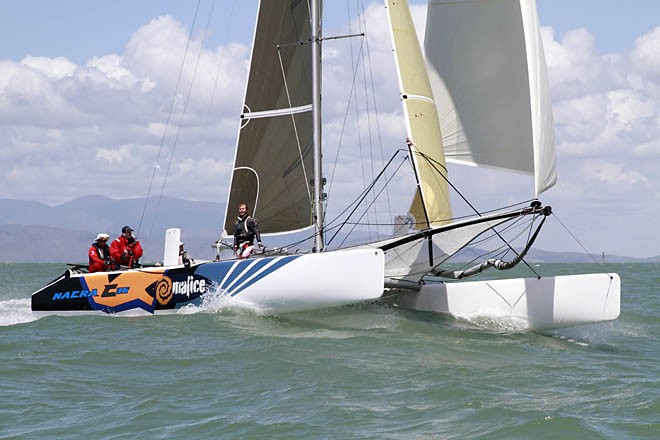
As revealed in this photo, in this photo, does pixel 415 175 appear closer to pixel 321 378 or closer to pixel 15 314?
pixel 321 378

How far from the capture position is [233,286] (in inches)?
451

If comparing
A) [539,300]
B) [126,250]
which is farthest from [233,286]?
[539,300]

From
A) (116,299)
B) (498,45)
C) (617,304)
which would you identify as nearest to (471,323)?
(617,304)

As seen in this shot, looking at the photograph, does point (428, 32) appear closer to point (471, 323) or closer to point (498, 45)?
point (498, 45)

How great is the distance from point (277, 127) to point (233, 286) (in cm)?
267

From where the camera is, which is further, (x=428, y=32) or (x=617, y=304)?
(x=428, y=32)

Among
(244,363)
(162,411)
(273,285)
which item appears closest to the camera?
(162,411)

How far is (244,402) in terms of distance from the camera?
725 centimetres

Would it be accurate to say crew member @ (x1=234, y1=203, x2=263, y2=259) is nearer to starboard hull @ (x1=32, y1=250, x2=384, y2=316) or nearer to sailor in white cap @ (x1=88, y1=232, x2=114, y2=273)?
starboard hull @ (x1=32, y1=250, x2=384, y2=316)

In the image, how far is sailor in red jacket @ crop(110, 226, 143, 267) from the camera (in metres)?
13.1

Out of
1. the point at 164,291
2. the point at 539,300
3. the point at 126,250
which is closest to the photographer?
the point at 539,300

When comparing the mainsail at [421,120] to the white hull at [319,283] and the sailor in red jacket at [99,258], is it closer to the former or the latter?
the white hull at [319,283]

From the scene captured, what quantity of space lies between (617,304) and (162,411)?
6.28 m

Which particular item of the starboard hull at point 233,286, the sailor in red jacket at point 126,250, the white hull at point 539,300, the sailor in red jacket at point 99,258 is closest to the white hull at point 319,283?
the starboard hull at point 233,286
